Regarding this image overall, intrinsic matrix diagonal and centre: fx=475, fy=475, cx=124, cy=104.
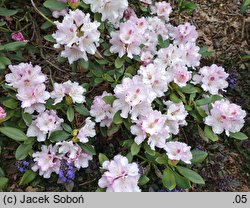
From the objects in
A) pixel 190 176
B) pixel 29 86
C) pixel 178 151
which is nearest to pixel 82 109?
pixel 29 86

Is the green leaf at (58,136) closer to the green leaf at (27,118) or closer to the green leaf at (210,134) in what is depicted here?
the green leaf at (27,118)

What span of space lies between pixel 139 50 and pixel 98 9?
1.01ft

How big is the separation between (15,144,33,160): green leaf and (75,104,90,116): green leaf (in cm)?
29

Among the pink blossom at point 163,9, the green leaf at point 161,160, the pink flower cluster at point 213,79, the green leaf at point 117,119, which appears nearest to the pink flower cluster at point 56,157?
the green leaf at point 117,119

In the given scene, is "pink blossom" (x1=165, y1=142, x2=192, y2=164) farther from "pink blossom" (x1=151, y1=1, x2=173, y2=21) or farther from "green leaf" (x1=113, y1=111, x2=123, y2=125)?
"pink blossom" (x1=151, y1=1, x2=173, y2=21)

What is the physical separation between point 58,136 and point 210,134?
77cm

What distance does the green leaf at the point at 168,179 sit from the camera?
221 cm

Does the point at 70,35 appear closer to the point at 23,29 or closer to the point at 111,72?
the point at 111,72

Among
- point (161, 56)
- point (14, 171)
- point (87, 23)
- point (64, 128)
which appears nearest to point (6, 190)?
point (14, 171)

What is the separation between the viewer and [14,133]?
2240mm

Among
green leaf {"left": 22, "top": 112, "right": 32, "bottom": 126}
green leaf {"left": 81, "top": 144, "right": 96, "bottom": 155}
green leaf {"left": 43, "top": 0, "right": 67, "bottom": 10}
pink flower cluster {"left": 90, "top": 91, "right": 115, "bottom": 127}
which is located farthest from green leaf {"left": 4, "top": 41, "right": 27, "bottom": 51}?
green leaf {"left": 81, "top": 144, "right": 96, "bottom": 155}

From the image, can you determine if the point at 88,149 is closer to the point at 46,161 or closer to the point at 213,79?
the point at 46,161

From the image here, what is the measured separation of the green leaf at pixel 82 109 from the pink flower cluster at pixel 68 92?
4 cm

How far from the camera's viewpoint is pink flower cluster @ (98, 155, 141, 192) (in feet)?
6.98
